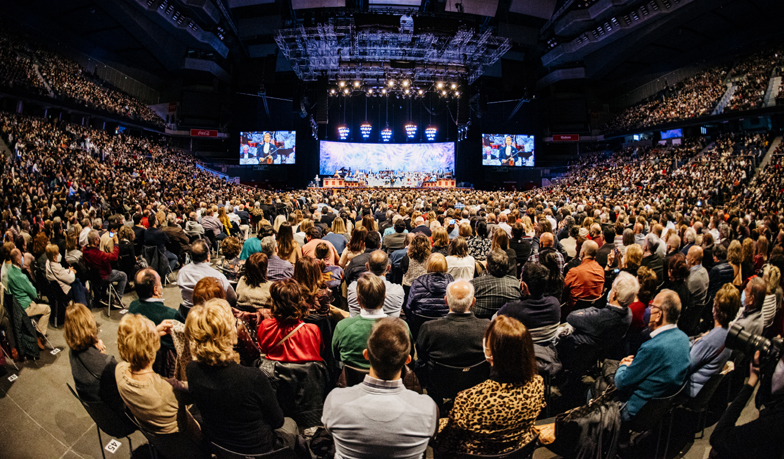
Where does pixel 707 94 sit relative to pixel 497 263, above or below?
above

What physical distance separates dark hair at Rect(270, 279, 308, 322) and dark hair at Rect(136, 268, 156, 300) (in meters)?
1.14

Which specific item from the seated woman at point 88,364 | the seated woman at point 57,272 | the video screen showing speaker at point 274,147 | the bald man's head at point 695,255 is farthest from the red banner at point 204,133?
the bald man's head at point 695,255

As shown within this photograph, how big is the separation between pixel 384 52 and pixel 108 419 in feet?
65.7

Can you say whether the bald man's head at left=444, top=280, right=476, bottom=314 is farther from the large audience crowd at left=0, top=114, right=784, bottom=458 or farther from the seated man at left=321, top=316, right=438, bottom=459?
the seated man at left=321, top=316, right=438, bottom=459

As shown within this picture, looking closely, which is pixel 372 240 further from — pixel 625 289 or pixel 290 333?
pixel 625 289

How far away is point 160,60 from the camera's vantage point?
25312mm

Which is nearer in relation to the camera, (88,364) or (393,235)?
(88,364)

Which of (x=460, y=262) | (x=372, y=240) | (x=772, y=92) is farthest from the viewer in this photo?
(x=772, y=92)

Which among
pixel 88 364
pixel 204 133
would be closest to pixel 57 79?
pixel 204 133

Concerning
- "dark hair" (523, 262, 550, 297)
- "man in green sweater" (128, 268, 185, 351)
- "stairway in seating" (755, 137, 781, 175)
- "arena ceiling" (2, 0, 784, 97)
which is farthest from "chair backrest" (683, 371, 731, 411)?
"stairway in seating" (755, 137, 781, 175)

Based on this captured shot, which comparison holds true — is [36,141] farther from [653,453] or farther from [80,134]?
[653,453]

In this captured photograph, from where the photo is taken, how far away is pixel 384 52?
19.9m

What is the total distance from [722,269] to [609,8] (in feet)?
62.9

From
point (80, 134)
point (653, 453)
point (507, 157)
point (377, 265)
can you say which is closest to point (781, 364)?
point (653, 453)
